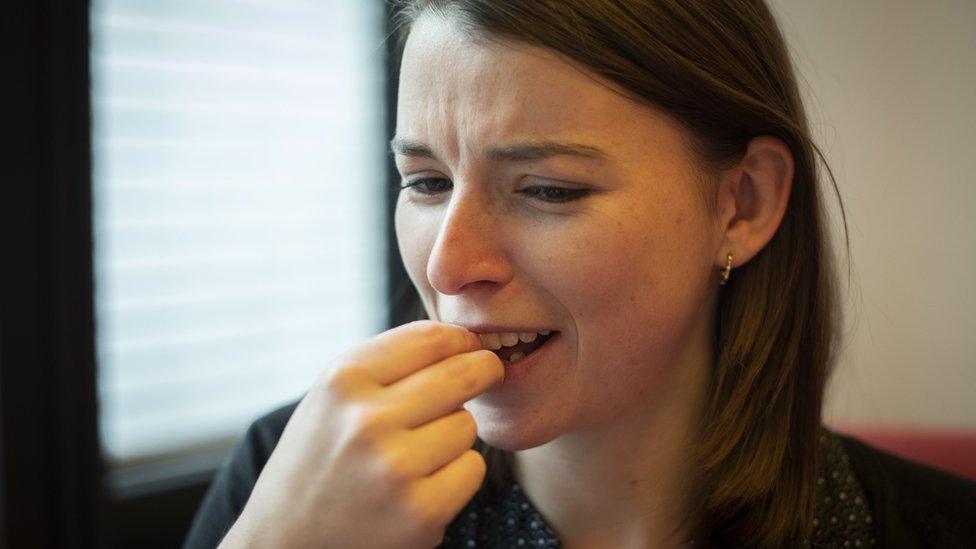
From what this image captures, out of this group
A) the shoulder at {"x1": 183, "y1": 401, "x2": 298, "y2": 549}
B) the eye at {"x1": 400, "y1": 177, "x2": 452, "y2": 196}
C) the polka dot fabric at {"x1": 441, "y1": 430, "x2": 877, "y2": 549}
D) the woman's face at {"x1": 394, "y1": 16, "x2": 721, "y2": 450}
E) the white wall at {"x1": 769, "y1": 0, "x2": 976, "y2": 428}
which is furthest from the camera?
the white wall at {"x1": 769, "y1": 0, "x2": 976, "y2": 428}

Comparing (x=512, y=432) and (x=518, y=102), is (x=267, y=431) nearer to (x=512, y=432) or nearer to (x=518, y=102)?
(x=512, y=432)

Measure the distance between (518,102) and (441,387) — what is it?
1.14ft

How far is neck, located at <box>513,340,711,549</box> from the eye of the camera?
3.92 feet

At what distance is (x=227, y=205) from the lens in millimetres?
2240

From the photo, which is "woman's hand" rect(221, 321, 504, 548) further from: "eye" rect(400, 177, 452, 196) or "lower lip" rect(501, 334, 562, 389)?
"eye" rect(400, 177, 452, 196)

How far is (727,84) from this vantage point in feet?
3.51

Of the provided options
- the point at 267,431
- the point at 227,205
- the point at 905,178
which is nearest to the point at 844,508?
the point at 267,431

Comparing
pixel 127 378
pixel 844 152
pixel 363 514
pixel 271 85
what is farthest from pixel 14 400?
pixel 844 152

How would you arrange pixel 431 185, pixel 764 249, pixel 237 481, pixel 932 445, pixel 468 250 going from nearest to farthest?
pixel 468 250 → pixel 431 185 → pixel 764 249 → pixel 237 481 → pixel 932 445

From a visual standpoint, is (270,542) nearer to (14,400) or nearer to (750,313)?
(750,313)

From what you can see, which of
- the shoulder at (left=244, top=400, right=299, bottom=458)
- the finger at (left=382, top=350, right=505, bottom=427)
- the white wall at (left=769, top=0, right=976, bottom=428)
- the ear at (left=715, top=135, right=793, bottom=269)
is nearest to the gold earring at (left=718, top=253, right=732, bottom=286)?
the ear at (left=715, top=135, right=793, bottom=269)

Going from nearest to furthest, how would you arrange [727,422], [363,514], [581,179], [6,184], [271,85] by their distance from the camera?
[363,514]
[581,179]
[727,422]
[6,184]
[271,85]

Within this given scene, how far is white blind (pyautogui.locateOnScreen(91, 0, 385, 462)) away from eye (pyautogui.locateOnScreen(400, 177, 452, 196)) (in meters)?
1.10

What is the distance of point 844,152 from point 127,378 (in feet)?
6.72
